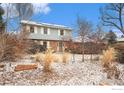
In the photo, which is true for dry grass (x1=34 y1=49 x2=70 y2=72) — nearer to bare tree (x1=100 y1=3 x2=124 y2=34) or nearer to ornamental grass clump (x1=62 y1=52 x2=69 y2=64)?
ornamental grass clump (x1=62 y1=52 x2=69 y2=64)

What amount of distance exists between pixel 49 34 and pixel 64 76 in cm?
61

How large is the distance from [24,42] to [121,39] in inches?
52.2

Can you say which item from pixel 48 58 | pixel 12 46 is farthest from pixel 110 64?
pixel 12 46

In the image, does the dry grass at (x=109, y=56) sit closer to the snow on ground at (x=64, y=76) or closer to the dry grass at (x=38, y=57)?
the snow on ground at (x=64, y=76)

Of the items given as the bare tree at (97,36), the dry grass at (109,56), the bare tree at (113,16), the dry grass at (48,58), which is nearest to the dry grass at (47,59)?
the dry grass at (48,58)

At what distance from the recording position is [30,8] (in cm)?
521

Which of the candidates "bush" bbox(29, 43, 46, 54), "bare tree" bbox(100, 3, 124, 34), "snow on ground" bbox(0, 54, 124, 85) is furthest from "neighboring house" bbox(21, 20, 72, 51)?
"bare tree" bbox(100, 3, 124, 34)

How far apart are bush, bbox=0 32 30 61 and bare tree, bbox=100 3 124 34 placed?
111 cm

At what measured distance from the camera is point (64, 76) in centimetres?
521

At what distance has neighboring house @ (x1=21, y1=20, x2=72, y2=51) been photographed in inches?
205

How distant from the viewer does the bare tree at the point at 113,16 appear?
5125 millimetres
